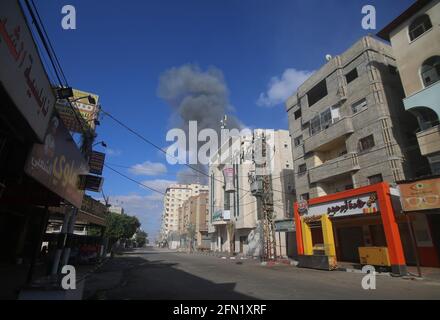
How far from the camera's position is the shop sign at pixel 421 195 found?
48.0 feet

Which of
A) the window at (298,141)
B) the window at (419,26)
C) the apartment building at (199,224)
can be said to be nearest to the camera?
the window at (419,26)

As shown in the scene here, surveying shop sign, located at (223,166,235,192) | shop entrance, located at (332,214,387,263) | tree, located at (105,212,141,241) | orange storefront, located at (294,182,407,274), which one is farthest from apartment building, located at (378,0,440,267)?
tree, located at (105,212,141,241)

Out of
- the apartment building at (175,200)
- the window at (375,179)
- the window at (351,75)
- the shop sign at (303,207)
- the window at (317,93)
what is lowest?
the shop sign at (303,207)

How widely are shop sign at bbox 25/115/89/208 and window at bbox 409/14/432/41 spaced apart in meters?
22.0

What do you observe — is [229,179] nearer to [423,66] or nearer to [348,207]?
[348,207]

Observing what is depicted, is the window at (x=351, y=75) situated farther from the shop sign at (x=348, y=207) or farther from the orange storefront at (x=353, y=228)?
the shop sign at (x=348, y=207)

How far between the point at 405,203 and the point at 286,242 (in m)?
19.7

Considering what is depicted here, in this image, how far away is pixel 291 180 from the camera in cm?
3741

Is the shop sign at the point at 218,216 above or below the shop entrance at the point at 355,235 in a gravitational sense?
above

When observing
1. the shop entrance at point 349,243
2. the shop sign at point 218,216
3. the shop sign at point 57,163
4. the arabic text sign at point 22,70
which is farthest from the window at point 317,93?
the shop sign at point 218,216

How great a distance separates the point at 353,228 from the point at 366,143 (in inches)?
314

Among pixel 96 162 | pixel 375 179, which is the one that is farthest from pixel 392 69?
pixel 96 162
